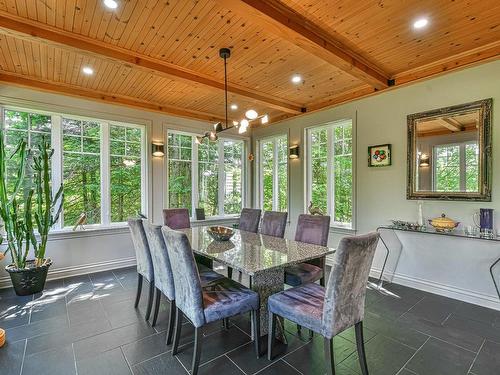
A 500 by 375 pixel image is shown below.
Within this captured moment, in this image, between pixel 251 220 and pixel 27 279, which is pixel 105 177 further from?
pixel 251 220

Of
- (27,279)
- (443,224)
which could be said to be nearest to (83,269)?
(27,279)

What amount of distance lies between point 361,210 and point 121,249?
13.1 ft

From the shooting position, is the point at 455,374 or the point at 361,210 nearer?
the point at 455,374

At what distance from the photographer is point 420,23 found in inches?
95.3

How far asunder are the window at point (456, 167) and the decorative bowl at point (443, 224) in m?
0.39

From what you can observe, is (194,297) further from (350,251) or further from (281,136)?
(281,136)

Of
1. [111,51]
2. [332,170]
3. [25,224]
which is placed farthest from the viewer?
[332,170]

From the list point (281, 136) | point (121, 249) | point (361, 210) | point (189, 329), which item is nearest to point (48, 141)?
point (121, 249)

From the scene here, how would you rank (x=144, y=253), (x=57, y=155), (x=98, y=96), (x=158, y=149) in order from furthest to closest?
(x=158, y=149)
(x=98, y=96)
(x=57, y=155)
(x=144, y=253)

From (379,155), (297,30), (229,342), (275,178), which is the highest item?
(297,30)

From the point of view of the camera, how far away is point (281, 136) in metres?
5.53

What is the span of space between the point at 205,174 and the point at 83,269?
8.86ft

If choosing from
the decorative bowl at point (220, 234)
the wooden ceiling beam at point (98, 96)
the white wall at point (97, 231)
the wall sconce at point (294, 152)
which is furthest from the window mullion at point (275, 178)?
the decorative bowl at point (220, 234)

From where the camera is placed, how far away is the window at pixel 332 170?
4.42 m
